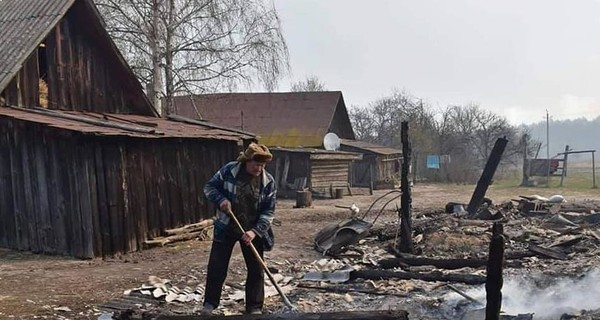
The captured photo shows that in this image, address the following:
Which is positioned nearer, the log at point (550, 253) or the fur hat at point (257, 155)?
the fur hat at point (257, 155)

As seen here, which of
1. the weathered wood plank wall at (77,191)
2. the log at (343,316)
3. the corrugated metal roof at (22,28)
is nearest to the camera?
the log at (343,316)

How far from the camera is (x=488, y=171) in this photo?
46.5 feet

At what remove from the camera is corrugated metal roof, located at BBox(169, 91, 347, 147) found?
1168 inches

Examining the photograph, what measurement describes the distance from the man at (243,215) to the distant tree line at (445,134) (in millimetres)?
31723

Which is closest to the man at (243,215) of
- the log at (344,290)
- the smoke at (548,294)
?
the log at (344,290)

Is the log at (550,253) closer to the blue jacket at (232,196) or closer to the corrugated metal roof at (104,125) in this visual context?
the blue jacket at (232,196)

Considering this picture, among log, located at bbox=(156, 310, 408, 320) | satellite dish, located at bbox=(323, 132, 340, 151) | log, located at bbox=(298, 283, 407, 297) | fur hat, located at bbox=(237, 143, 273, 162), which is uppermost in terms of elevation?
satellite dish, located at bbox=(323, 132, 340, 151)

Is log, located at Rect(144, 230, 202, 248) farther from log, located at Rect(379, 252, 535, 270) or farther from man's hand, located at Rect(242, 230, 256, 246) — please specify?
man's hand, located at Rect(242, 230, 256, 246)

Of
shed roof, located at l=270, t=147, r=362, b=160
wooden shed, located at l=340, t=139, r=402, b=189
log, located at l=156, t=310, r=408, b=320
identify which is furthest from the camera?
wooden shed, located at l=340, t=139, r=402, b=189

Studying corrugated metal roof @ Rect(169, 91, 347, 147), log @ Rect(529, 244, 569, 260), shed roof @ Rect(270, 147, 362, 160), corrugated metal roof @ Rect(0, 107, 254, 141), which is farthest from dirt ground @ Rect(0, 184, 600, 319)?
corrugated metal roof @ Rect(169, 91, 347, 147)

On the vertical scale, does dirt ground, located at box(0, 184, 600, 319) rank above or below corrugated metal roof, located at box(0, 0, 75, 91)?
below

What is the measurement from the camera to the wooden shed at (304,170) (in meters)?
26.0

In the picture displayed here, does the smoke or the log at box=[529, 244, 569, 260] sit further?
the log at box=[529, 244, 569, 260]

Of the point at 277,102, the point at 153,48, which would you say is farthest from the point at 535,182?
the point at 153,48
